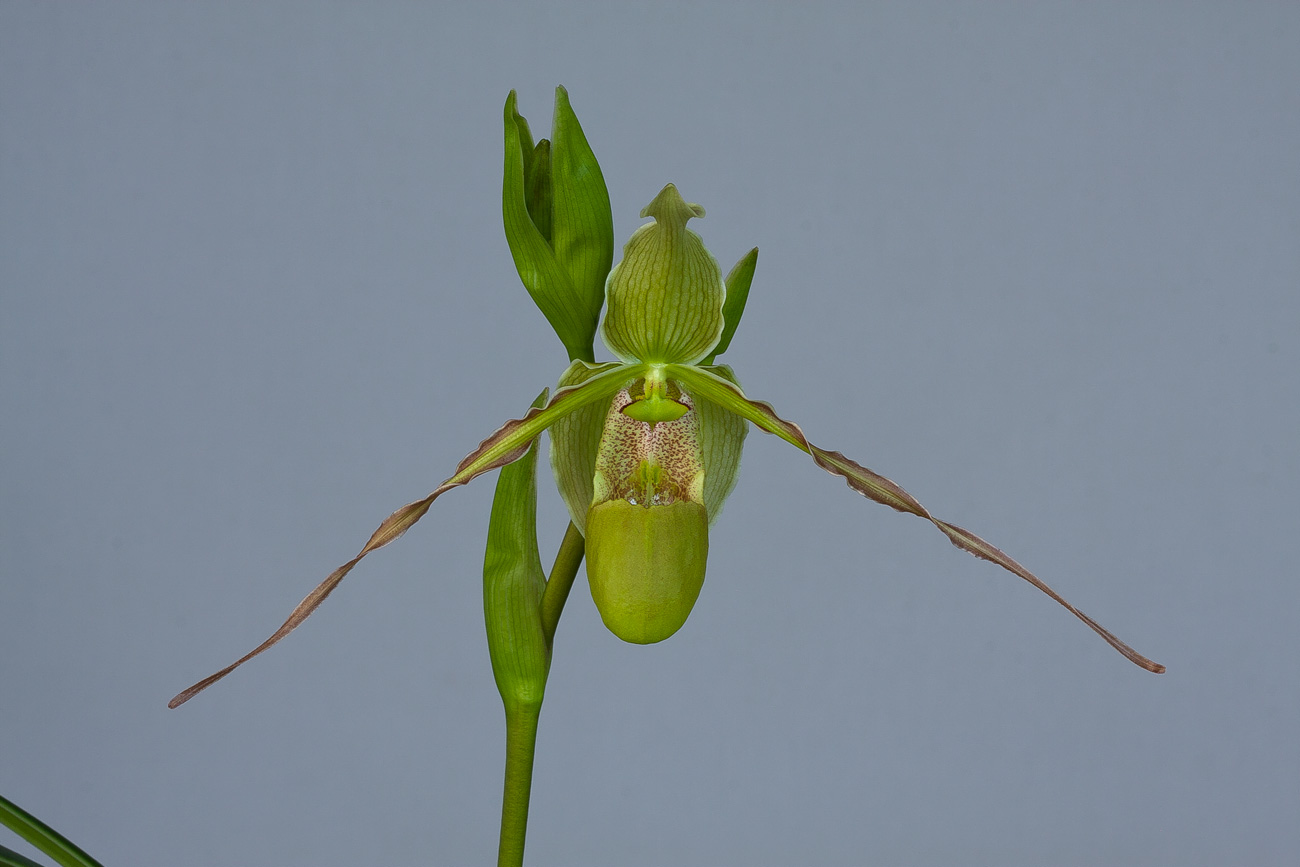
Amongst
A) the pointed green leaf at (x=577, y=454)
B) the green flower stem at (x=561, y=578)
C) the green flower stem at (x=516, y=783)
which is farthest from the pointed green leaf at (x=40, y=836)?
the pointed green leaf at (x=577, y=454)

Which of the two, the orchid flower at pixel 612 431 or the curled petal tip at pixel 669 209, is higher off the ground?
the curled petal tip at pixel 669 209

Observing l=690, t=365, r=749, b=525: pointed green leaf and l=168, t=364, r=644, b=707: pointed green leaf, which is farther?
l=690, t=365, r=749, b=525: pointed green leaf

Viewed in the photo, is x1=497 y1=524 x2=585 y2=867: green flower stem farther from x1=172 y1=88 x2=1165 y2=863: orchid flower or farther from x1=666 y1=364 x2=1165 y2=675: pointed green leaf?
x1=666 y1=364 x2=1165 y2=675: pointed green leaf

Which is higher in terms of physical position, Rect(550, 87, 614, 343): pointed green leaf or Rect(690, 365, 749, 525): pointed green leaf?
Rect(550, 87, 614, 343): pointed green leaf

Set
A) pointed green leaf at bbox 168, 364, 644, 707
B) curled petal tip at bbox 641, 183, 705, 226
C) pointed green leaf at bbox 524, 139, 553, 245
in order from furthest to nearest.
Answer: pointed green leaf at bbox 524, 139, 553, 245, curled petal tip at bbox 641, 183, 705, 226, pointed green leaf at bbox 168, 364, 644, 707

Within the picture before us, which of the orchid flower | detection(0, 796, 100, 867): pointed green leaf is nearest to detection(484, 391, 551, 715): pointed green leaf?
the orchid flower

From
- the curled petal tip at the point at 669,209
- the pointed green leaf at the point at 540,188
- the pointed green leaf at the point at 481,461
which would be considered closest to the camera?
the pointed green leaf at the point at 481,461

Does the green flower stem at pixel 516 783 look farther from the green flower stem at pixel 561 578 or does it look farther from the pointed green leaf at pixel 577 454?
the pointed green leaf at pixel 577 454

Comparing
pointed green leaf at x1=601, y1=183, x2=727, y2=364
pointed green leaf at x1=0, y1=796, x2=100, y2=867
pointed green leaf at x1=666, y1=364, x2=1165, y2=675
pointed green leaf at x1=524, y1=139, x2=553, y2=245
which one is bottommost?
pointed green leaf at x1=0, y1=796, x2=100, y2=867

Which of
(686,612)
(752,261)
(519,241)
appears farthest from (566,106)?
(686,612)
